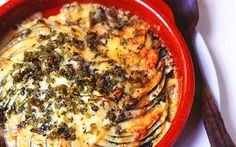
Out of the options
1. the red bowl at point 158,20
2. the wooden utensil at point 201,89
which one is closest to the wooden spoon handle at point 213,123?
the wooden utensil at point 201,89

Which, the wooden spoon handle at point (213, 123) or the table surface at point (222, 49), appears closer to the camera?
the wooden spoon handle at point (213, 123)

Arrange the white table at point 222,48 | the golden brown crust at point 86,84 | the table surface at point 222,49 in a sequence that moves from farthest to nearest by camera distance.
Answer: the white table at point 222,48
the table surface at point 222,49
the golden brown crust at point 86,84

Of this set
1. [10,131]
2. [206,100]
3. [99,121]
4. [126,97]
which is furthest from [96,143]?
[206,100]

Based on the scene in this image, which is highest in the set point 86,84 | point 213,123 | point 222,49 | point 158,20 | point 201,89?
point 158,20

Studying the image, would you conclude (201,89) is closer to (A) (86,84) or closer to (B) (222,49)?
(B) (222,49)

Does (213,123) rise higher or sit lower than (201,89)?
lower

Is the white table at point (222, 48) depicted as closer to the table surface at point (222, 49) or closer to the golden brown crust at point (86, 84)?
the table surface at point (222, 49)

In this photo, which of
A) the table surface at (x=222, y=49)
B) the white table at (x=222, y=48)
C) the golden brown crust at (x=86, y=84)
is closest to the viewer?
the golden brown crust at (x=86, y=84)

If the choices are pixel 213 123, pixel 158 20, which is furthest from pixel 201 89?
pixel 158 20
